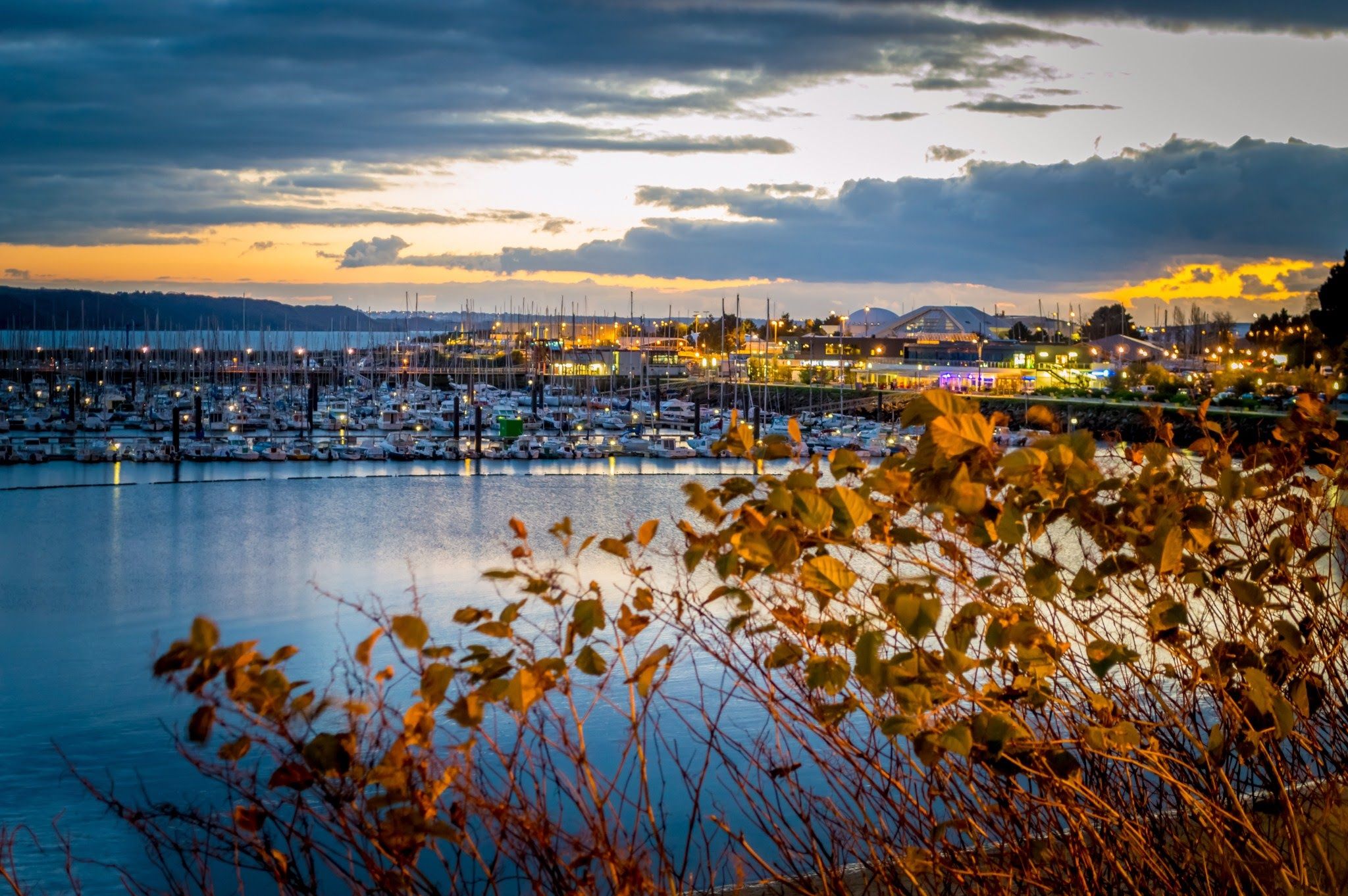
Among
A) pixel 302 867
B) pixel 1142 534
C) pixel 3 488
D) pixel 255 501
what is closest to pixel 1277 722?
pixel 1142 534

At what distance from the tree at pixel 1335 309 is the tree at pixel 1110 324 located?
58.2m

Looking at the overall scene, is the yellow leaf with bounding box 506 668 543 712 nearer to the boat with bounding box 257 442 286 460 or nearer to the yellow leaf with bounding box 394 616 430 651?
the yellow leaf with bounding box 394 616 430 651

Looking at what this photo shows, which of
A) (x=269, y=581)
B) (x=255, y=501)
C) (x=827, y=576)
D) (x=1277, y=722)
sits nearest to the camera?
(x=827, y=576)

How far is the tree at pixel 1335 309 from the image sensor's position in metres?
36.2

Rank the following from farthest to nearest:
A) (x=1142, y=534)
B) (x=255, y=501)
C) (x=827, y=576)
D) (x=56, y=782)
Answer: (x=255, y=501)
(x=56, y=782)
(x=1142, y=534)
(x=827, y=576)

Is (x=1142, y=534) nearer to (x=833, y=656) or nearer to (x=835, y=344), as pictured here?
(x=833, y=656)

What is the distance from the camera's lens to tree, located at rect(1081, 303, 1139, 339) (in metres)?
96.8

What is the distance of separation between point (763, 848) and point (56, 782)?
6.61m

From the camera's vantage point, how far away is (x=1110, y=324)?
98.2m

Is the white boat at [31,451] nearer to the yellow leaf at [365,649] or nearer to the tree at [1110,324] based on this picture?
the yellow leaf at [365,649]

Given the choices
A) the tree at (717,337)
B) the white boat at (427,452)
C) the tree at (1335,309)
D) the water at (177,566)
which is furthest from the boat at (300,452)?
the tree at (717,337)

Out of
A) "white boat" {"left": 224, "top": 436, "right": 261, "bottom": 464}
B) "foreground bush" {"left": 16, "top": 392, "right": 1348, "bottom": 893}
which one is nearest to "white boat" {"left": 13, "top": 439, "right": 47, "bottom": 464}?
"white boat" {"left": 224, "top": 436, "right": 261, "bottom": 464}

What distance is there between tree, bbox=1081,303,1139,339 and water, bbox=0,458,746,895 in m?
69.2

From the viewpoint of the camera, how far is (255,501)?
2923cm
